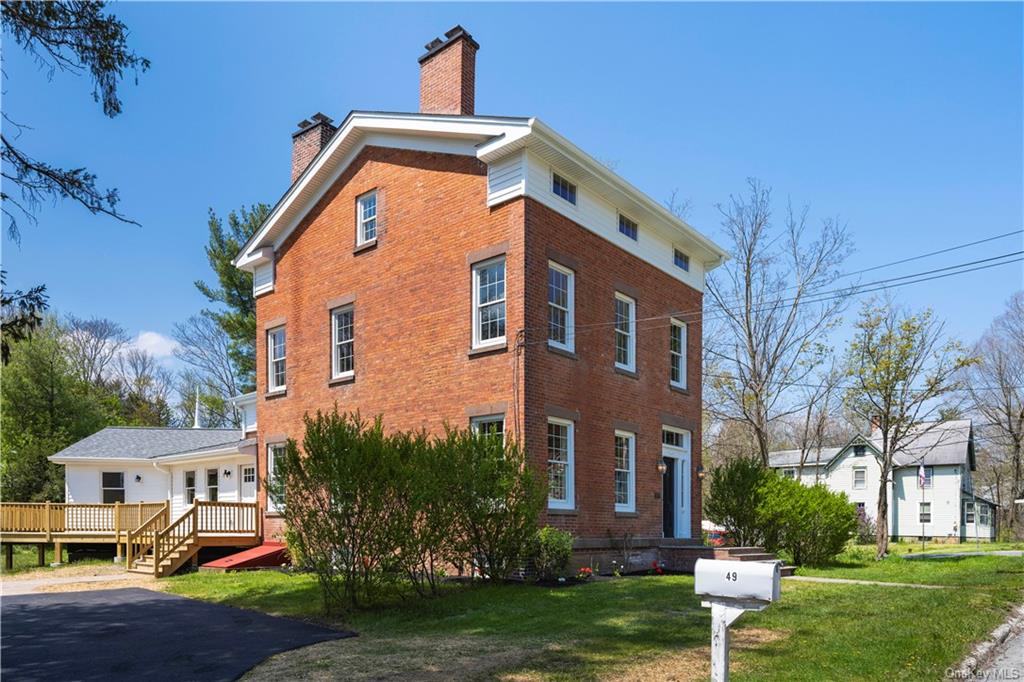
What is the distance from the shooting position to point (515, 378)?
1505 centimetres

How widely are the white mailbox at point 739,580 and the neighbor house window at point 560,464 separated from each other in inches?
431

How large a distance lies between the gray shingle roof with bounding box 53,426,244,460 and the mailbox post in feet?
84.8

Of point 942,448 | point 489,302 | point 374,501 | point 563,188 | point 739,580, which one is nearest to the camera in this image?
point 739,580

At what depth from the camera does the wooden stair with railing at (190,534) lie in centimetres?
1869

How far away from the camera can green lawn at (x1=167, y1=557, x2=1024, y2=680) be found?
775cm

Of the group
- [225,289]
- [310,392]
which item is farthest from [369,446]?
[225,289]

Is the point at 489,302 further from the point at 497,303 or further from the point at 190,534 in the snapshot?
the point at 190,534

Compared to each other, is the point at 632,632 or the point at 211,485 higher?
the point at 632,632

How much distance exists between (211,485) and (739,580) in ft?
84.8

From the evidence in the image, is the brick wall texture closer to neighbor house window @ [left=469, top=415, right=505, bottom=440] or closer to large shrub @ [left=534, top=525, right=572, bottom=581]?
neighbor house window @ [left=469, top=415, right=505, bottom=440]

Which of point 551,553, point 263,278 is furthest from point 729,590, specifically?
point 263,278

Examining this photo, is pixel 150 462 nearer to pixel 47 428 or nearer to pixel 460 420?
pixel 47 428

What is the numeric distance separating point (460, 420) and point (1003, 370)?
4182 cm

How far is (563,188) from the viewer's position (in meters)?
16.5
